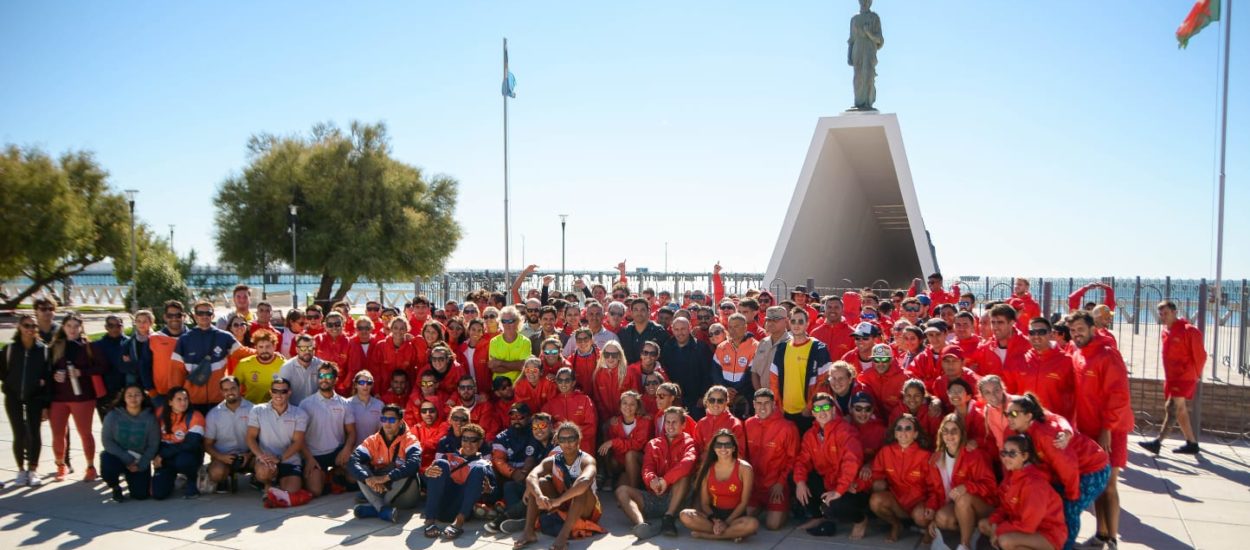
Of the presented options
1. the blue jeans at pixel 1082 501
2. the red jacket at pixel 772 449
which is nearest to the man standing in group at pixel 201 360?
the red jacket at pixel 772 449

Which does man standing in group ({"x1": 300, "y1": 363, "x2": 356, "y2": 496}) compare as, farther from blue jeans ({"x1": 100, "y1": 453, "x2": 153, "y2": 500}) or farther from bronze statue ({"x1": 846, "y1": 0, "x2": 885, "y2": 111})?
bronze statue ({"x1": 846, "y1": 0, "x2": 885, "y2": 111})

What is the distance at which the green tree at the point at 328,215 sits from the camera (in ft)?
96.4

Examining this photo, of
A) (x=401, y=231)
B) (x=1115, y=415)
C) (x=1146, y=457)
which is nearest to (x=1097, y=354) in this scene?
(x=1115, y=415)

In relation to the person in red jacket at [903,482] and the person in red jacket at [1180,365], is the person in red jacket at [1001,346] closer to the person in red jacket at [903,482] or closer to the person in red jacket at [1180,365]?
the person in red jacket at [903,482]

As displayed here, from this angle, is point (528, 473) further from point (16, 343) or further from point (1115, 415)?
point (16, 343)

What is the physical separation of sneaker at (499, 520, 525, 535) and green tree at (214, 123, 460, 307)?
24049 mm

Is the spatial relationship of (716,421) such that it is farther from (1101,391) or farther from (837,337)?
(1101,391)

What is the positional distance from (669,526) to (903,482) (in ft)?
5.90

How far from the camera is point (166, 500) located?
7.51m

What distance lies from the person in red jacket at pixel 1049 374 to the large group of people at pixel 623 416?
0.06 feet

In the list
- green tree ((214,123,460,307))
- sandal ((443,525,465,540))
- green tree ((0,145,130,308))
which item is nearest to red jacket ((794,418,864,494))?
sandal ((443,525,465,540))

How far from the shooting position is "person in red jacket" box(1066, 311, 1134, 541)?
5.93 meters

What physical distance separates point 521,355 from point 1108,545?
5199mm

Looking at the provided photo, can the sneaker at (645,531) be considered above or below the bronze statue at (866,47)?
below
